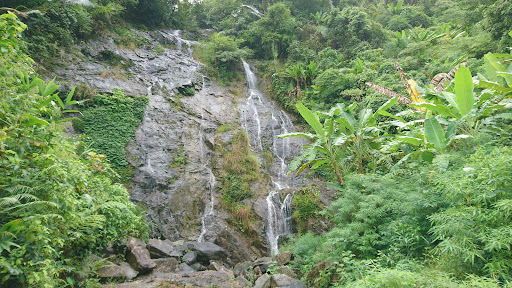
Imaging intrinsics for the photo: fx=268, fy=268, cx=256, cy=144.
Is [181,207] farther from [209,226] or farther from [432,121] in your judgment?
[432,121]

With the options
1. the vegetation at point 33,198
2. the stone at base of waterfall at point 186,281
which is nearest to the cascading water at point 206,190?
the stone at base of waterfall at point 186,281

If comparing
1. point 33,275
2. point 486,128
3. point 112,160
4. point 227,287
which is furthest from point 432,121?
point 112,160

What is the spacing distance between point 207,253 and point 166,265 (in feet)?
4.74

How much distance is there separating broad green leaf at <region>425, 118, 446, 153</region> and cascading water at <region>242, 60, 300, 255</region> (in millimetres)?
5455

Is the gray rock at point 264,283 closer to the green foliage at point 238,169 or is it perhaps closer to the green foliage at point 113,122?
the green foliage at point 238,169

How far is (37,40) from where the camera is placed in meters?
11.3

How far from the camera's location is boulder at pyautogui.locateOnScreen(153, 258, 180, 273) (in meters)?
5.72

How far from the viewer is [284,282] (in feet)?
16.1

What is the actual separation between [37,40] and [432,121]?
14.6 metres

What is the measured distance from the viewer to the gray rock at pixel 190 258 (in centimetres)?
661

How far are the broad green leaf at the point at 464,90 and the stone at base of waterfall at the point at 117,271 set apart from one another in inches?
288

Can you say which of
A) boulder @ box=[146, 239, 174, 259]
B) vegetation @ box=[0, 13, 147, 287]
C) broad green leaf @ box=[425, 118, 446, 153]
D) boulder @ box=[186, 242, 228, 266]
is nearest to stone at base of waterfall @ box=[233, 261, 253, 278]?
boulder @ box=[186, 242, 228, 266]

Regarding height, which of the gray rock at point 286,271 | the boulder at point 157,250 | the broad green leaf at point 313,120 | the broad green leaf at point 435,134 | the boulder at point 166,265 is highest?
the broad green leaf at point 313,120

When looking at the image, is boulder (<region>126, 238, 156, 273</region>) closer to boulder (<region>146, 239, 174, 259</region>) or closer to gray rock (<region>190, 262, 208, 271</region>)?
boulder (<region>146, 239, 174, 259</region>)
